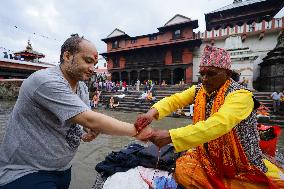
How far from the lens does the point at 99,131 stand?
5.56 feet

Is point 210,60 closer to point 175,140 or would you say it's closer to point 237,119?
point 237,119

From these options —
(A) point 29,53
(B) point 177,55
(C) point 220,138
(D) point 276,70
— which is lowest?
(C) point 220,138

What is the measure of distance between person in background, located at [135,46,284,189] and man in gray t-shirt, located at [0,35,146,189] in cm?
64

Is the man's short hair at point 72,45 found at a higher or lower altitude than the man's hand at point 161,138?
higher

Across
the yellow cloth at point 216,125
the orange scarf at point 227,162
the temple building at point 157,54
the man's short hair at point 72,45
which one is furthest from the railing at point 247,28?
the man's short hair at point 72,45

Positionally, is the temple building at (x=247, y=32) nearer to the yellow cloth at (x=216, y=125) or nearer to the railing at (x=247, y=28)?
the railing at (x=247, y=28)

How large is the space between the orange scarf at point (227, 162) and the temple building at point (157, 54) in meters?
25.7

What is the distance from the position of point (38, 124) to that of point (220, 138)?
1.67 m

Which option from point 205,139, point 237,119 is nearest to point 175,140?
point 205,139

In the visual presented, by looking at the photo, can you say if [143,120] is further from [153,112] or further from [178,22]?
[178,22]

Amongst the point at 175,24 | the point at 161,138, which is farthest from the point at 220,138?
the point at 175,24

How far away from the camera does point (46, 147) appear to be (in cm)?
167

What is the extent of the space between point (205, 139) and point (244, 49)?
2343 centimetres

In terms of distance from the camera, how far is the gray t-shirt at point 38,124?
1.56 meters
